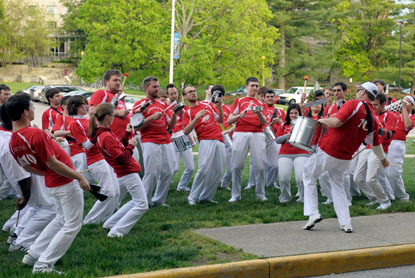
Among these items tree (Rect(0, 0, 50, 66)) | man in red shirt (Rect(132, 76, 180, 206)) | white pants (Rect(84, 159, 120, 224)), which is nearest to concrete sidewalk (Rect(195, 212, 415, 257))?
white pants (Rect(84, 159, 120, 224))

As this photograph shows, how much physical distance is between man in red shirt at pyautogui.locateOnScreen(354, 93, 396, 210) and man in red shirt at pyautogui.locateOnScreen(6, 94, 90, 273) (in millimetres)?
5500

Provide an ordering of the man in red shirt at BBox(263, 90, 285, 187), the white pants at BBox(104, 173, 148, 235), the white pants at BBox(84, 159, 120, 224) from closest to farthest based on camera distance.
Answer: the white pants at BBox(104, 173, 148, 235), the white pants at BBox(84, 159, 120, 224), the man in red shirt at BBox(263, 90, 285, 187)

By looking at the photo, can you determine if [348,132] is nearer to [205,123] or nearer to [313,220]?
[313,220]

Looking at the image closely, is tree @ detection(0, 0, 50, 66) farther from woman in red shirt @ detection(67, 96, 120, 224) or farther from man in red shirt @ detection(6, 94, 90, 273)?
man in red shirt @ detection(6, 94, 90, 273)

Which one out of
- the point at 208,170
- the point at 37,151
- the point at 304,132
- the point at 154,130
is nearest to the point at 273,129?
the point at 208,170

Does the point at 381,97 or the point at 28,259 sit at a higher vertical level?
the point at 381,97

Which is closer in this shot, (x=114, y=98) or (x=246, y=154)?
(x=114, y=98)

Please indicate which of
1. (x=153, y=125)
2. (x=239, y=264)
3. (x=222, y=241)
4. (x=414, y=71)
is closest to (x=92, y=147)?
(x=153, y=125)

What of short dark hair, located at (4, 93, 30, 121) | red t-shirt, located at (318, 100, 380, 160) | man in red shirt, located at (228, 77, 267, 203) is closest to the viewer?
short dark hair, located at (4, 93, 30, 121)

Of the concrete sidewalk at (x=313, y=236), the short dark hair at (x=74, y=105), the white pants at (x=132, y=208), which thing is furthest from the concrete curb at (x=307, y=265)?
the short dark hair at (x=74, y=105)

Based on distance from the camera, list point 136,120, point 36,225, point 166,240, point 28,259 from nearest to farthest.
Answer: point 28,259, point 36,225, point 166,240, point 136,120

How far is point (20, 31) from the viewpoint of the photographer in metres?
70.9

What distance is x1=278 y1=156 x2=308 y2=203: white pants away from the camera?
10.9m

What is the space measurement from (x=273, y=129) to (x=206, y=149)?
2566mm
